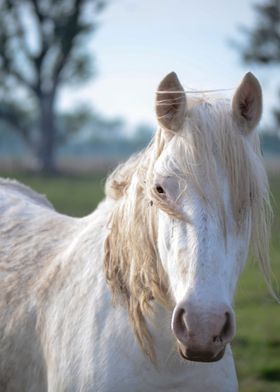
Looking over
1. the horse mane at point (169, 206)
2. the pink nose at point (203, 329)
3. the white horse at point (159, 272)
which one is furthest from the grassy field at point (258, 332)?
the pink nose at point (203, 329)

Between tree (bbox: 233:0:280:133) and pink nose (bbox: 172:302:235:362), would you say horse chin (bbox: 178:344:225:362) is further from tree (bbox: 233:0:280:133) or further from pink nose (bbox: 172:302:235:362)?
tree (bbox: 233:0:280:133)

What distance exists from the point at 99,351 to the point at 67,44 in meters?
31.7

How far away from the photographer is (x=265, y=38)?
98.2ft

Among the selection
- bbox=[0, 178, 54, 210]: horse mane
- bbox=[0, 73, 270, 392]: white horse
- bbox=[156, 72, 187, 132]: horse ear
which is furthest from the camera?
bbox=[0, 178, 54, 210]: horse mane

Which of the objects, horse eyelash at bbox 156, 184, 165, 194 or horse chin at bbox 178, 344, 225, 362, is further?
horse eyelash at bbox 156, 184, 165, 194

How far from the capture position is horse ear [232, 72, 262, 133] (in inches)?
106

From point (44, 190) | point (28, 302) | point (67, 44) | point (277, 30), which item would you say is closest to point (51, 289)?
point (28, 302)

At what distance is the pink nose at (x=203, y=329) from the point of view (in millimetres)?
2322

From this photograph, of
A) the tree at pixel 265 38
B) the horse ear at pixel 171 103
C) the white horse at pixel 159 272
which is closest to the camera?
the white horse at pixel 159 272

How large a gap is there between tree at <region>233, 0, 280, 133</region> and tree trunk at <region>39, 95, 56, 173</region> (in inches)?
392

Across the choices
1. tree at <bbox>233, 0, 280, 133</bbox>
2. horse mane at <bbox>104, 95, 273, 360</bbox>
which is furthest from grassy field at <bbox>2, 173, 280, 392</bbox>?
tree at <bbox>233, 0, 280, 133</bbox>

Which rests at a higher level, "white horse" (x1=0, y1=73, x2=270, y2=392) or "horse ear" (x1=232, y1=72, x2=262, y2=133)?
"horse ear" (x1=232, y1=72, x2=262, y2=133)

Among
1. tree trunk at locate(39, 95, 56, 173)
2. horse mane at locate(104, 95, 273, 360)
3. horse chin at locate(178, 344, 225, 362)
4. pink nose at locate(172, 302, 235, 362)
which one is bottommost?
tree trunk at locate(39, 95, 56, 173)

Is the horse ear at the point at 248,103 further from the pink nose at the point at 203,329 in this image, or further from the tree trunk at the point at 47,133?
the tree trunk at the point at 47,133
